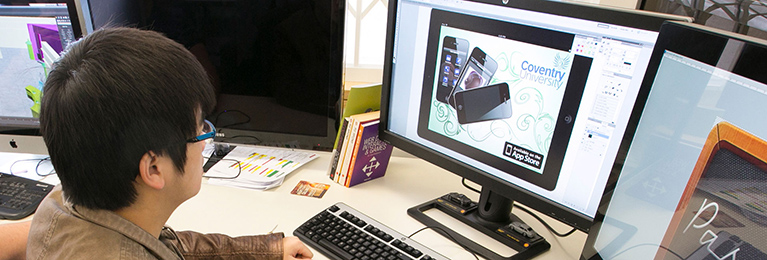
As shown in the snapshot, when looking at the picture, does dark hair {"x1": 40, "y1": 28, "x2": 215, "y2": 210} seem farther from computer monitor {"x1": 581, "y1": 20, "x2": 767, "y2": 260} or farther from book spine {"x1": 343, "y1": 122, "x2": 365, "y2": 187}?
computer monitor {"x1": 581, "y1": 20, "x2": 767, "y2": 260}

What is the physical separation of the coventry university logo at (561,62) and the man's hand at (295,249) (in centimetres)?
58

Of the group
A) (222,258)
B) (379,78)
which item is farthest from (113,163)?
(379,78)

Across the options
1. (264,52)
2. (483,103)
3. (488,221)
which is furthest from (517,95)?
(264,52)

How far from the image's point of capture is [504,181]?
1.00m

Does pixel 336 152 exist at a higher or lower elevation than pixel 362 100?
lower

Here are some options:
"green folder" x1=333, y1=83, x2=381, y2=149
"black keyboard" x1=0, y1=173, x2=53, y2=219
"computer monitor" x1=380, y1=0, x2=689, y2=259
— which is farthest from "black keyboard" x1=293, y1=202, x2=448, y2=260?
"black keyboard" x1=0, y1=173, x2=53, y2=219

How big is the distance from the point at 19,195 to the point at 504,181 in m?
1.07

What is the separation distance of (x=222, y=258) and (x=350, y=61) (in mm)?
1344

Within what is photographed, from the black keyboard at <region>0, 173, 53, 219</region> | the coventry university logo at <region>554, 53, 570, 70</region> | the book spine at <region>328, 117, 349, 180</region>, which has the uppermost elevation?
the coventry university logo at <region>554, 53, 570, 70</region>

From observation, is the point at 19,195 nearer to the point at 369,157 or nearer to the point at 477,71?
the point at 369,157

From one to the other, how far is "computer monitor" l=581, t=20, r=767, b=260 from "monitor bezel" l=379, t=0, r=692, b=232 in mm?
84

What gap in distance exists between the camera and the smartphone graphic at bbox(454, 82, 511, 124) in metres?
0.95

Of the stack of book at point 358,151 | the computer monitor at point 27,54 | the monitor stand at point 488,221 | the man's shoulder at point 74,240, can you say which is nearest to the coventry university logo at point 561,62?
the monitor stand at point 488,221

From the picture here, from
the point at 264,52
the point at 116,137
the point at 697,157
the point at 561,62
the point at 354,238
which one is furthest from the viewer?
the point at 264,52
